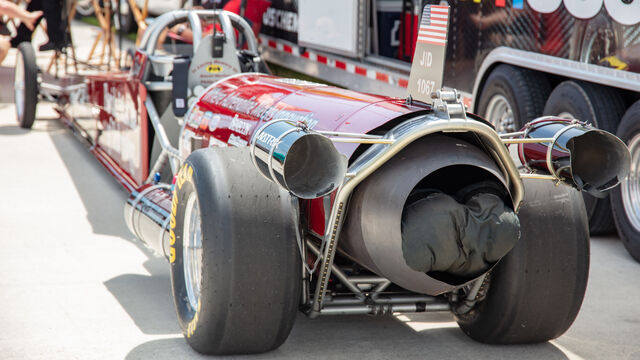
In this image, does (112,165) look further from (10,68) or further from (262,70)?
(10,68)

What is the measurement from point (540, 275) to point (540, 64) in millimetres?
3166

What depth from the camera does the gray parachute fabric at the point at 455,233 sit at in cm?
321

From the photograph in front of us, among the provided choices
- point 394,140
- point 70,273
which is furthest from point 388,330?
point 70,273

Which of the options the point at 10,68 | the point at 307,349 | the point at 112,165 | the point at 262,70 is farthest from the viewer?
the point at 10,68

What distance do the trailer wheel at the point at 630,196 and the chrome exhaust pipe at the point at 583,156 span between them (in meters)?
2.23

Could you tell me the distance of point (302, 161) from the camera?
319cm

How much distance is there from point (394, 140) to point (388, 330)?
4.17ft

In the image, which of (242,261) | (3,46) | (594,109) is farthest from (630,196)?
(3,46)

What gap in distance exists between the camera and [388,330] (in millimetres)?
4176

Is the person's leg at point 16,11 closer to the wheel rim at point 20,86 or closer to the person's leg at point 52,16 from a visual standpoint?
the wheel rim at point 20,86

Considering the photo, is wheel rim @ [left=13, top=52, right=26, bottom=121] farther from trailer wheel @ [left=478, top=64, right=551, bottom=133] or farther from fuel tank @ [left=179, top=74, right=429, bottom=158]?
trailer wheel @ [left=478, top=64, right=551, bottom=133]

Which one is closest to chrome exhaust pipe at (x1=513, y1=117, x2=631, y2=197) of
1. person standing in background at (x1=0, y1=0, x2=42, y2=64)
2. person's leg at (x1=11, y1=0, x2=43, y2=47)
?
person standing in background at (x1=0, y1=0, x2=42, y2=64)

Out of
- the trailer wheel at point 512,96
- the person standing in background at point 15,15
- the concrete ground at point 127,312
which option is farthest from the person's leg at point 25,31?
the trailer wheel at point 512,96

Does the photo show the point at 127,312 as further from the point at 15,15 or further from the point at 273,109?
the point at 15,15
